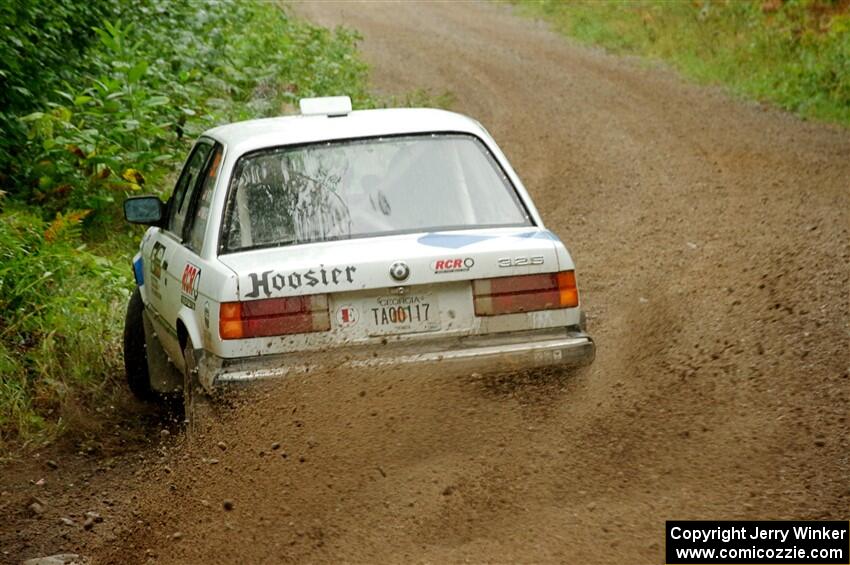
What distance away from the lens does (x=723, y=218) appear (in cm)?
1110

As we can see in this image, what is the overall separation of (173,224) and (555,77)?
14.2 m

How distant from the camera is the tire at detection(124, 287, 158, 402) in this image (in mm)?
7219

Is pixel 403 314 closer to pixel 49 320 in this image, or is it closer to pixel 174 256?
pixel 174 256

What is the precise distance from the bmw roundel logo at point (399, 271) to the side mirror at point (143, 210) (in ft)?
6.17

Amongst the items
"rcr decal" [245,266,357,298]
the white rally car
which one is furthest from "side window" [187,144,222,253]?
"rcr decal" [245,266,357,298]

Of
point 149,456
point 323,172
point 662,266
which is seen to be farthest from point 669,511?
point 662,266

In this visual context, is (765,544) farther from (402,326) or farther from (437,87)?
(437,87)

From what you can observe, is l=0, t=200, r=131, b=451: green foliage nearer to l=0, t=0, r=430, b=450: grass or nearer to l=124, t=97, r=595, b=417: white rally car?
l=0, t=0, r=430, b=450: grass

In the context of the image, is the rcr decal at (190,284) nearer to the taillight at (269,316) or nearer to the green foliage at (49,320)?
the taillight at (269,316)

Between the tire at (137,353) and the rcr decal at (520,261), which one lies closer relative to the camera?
the rcr decal at (520,261)

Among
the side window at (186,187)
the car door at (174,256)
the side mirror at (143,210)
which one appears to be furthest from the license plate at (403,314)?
the side mirror at (143,210)

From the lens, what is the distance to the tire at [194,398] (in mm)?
5340

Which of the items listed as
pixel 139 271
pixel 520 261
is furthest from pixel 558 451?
pixel 139 271

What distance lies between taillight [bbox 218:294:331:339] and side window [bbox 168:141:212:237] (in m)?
1.38
